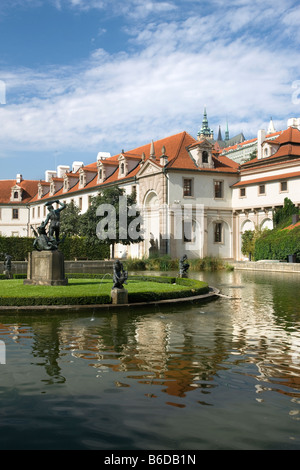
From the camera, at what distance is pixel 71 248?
48031mm

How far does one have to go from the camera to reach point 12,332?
1149cm

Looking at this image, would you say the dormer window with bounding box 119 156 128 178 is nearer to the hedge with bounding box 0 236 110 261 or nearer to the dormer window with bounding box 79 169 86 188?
the dormer window with bounding box 79 169 86 188

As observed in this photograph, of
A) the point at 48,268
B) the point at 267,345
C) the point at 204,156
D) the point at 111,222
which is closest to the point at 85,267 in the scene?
the point at 111,222

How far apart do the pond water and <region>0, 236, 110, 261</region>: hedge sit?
34442mm

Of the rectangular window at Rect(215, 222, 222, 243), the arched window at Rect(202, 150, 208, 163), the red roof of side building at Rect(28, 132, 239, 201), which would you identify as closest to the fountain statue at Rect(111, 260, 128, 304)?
the red roof of side building at Rect(28, 132, 239, 201)

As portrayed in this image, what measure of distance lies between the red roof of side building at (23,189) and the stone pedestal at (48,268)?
6479cm

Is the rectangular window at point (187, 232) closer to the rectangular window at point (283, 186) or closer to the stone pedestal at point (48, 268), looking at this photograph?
the rectangular window at point (283, 186)

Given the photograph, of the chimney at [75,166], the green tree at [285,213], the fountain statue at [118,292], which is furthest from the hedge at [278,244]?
the chimney at [75,166]

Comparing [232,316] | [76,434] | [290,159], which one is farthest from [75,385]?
[290,159]

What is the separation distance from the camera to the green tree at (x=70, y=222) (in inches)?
2297

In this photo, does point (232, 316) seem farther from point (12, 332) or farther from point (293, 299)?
point (12, 332)

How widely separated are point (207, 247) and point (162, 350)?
4180 centimetres

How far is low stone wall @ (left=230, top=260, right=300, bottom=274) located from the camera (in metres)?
36.2

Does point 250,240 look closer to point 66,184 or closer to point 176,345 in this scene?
point 66,184
